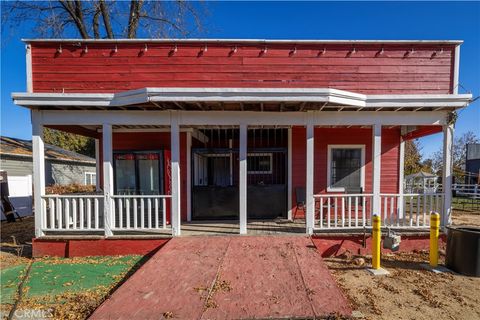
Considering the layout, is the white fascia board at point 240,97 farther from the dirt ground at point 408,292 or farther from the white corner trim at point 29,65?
the dirt ground at point 408,292

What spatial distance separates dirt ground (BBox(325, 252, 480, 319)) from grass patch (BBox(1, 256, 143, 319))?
3.57 meters

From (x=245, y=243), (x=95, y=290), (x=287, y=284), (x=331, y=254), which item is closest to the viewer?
(x=287, y=284)

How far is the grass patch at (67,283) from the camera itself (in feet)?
11.8

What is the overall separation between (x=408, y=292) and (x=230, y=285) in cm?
261

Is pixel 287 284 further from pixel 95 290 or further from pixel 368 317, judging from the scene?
pixel 95 290

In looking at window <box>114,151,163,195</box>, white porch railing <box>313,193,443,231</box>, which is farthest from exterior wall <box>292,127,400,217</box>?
window <box>114,151,163,195</box>

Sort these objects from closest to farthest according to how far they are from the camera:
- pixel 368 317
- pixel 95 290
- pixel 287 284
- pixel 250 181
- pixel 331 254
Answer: pixel 368 317 < pixel 287 284 < pixel 95 290 < pixel 331 254 < pixel 250 181

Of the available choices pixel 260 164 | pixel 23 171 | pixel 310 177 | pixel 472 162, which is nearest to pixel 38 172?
pixel 260 164

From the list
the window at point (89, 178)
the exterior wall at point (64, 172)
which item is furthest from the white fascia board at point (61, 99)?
the window at point (89, 178)

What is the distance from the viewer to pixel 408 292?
13.0 feet

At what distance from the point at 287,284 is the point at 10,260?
568 cm

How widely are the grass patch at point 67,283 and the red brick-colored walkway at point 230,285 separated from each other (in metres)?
0.56

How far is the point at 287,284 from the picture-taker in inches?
146

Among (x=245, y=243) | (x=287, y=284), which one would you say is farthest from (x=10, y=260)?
(x=287, y=284)
